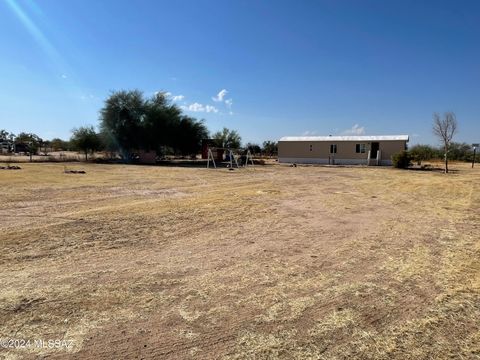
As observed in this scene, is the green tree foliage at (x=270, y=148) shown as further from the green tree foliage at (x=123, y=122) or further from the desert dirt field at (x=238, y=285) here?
the desert dirt field at (x=238, y=285)

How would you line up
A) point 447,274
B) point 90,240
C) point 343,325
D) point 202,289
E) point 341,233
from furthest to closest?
1. point 341,233
2. point 90,240
3. point 447,274
4. point 202,289
5. point 343,325

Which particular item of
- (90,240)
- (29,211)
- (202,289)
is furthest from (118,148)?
(202,289)

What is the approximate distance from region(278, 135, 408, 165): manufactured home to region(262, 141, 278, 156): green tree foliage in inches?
863

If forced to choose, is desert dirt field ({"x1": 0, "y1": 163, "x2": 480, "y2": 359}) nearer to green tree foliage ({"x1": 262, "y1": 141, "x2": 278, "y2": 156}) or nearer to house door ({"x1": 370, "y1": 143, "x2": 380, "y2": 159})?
house door ({"x1": 370, "y1": 143, "x2": 380, "y2": 159})

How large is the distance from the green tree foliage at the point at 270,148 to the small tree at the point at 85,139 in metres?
31.3

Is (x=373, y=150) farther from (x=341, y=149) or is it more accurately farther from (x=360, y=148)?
(x=341, y=149)

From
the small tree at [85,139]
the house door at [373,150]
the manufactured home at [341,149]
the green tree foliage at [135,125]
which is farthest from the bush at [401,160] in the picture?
the small tree at [85,139]

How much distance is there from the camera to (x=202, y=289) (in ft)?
13.2

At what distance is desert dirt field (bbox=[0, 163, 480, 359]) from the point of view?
2.92 meters

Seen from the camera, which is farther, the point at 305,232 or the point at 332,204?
the point at 332,204

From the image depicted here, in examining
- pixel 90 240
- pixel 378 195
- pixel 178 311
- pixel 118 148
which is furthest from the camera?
pixel 118 148

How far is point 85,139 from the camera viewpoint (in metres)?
39.2

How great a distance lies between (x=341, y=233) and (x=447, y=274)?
7.84 ft

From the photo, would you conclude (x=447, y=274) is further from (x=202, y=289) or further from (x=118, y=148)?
(x=118, y=148)
